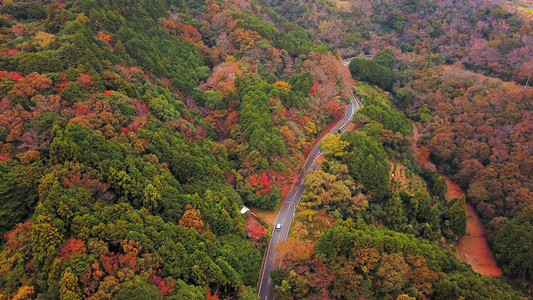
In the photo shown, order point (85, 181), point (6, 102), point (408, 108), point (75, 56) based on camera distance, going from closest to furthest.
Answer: point (85, 181)
point (6, 102)
point (75, 56)
point (408, 108)

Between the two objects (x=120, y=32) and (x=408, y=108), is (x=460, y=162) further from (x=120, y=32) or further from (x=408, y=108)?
(x=120, y=32)

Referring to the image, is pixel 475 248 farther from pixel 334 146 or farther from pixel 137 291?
pixel 137 291

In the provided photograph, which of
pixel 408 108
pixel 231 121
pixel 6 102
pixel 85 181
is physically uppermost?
pixel 6 102

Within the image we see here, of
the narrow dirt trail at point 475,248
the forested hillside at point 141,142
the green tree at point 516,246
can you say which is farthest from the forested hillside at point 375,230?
the forested hillside at point 141,142

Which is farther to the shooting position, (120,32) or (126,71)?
(120,32)

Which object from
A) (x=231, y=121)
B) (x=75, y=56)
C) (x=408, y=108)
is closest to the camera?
(x=75, y=56)

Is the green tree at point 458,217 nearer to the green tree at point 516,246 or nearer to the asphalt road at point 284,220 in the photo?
the green tree at point 516,246

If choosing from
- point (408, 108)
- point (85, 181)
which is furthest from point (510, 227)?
point (85, 181)
